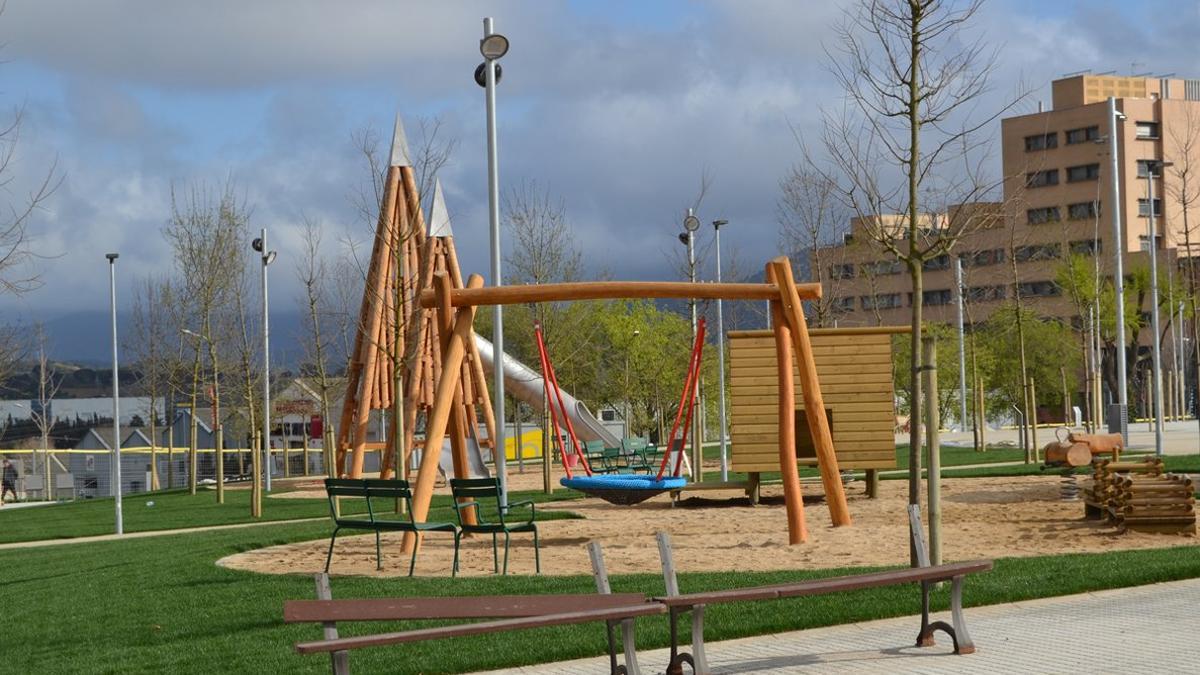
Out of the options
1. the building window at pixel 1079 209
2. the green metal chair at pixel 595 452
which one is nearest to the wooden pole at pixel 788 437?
the green metal chair at pixel 595 452

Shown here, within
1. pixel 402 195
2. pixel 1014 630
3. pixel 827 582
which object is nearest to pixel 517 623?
pixel 827 582

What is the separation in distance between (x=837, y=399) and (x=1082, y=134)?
2988 inches

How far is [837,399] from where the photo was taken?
70.8 ft

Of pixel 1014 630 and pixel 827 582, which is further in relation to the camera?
pixel 1014 630

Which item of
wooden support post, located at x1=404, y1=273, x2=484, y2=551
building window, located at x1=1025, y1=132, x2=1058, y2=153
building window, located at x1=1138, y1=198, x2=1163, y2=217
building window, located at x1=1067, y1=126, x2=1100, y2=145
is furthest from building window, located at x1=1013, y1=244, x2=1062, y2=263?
wooden support post, located at x1=404, y1=273, x2=484, y2=551

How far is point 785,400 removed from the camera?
16.4 m

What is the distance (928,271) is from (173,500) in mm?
75267

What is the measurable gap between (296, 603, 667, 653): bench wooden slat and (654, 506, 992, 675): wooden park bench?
278 mm

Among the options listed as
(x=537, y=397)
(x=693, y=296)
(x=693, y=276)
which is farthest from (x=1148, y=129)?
(x=693, y=296)

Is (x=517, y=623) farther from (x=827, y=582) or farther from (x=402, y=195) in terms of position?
(x=402, y=195)

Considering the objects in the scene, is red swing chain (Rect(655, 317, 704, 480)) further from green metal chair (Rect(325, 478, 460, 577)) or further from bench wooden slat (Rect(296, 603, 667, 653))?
bench wooden slat (Rect(296, 603, 667, 653))

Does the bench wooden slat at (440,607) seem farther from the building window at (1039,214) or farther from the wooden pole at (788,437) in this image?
the building window at (1039,214)

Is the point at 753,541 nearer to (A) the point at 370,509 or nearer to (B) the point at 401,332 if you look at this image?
(A) the point at 370,509

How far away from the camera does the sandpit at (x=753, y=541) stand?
46.5 feet
